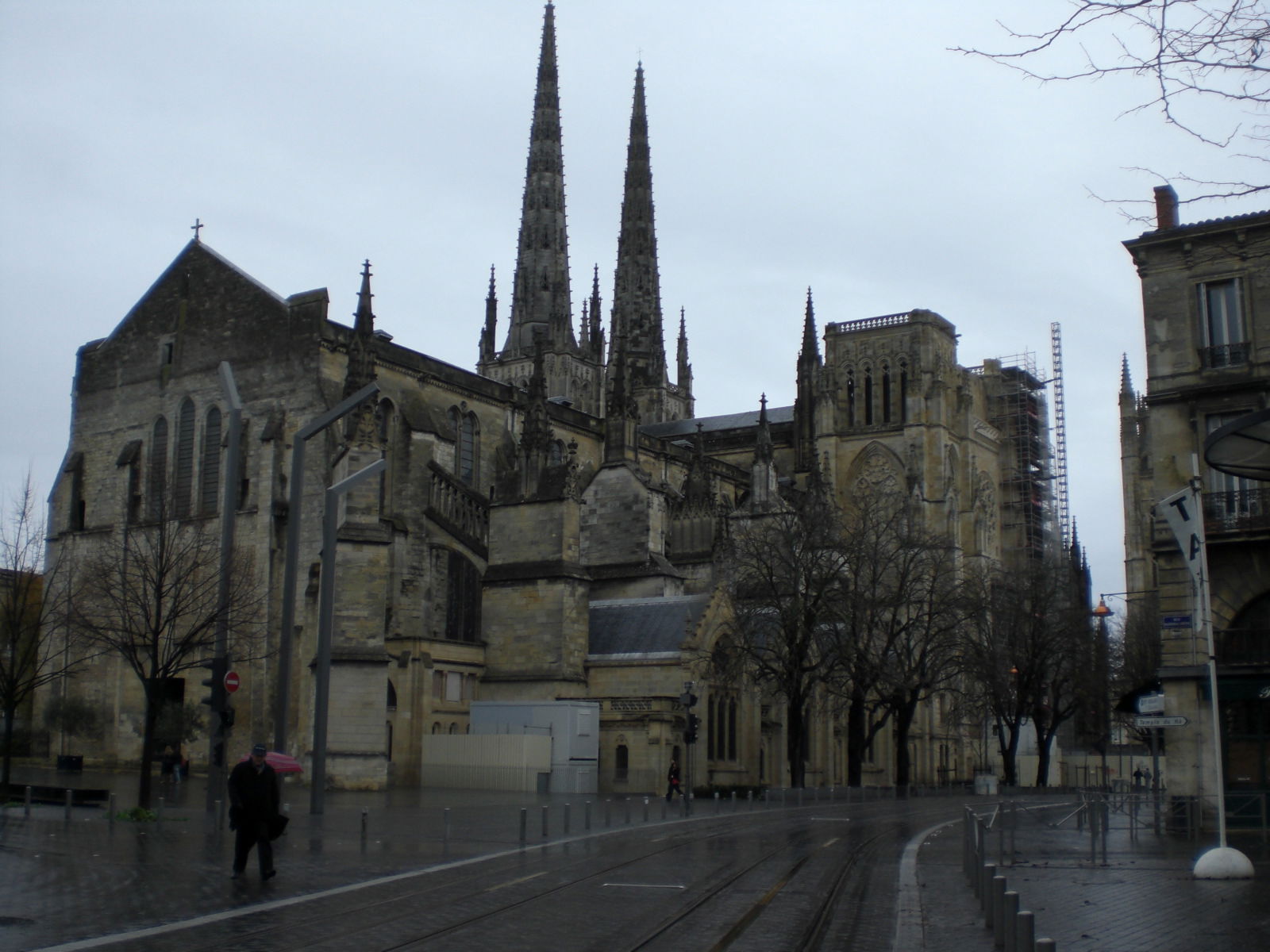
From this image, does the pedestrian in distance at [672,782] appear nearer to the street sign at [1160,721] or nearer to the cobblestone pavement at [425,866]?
the cobblestone pavement at [425,866]

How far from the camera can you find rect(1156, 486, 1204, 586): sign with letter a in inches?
740

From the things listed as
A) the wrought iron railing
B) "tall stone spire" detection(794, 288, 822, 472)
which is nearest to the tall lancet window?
"tall stone spire" detection(794, 288, 822, 472)

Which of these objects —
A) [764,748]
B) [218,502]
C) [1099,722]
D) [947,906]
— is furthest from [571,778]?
[1099,722]

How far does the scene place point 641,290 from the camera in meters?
101

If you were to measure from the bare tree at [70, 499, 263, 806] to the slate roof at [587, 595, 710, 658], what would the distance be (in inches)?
430

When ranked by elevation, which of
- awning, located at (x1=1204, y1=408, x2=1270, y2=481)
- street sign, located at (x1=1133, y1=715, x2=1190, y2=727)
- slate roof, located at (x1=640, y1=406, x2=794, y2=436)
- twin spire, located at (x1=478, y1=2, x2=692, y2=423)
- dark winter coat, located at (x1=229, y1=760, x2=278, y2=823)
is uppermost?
twin spire, located at (x1=478, y1=2, x2=692, y2=423)

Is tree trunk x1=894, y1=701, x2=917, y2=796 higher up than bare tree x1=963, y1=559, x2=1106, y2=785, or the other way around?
bare tree x1=963, y1=559, x2=1106, y2=785

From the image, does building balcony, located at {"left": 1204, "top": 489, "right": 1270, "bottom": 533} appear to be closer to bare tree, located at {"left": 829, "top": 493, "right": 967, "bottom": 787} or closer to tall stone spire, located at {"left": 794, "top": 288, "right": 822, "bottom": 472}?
bare tree, located at {"left": 829, "top": 493, "right": 967, "bottom": 787}

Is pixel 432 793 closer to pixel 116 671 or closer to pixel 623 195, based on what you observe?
pixel 116 671

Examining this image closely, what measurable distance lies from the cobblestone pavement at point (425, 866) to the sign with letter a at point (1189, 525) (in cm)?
405

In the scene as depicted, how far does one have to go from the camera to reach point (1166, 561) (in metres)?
27.7

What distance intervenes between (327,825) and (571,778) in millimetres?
17134

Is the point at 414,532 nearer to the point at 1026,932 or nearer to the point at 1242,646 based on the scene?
the point at 1242,646

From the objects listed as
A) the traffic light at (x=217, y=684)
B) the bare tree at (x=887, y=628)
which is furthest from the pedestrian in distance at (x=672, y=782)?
the traffic light at (x=217, y=684)
